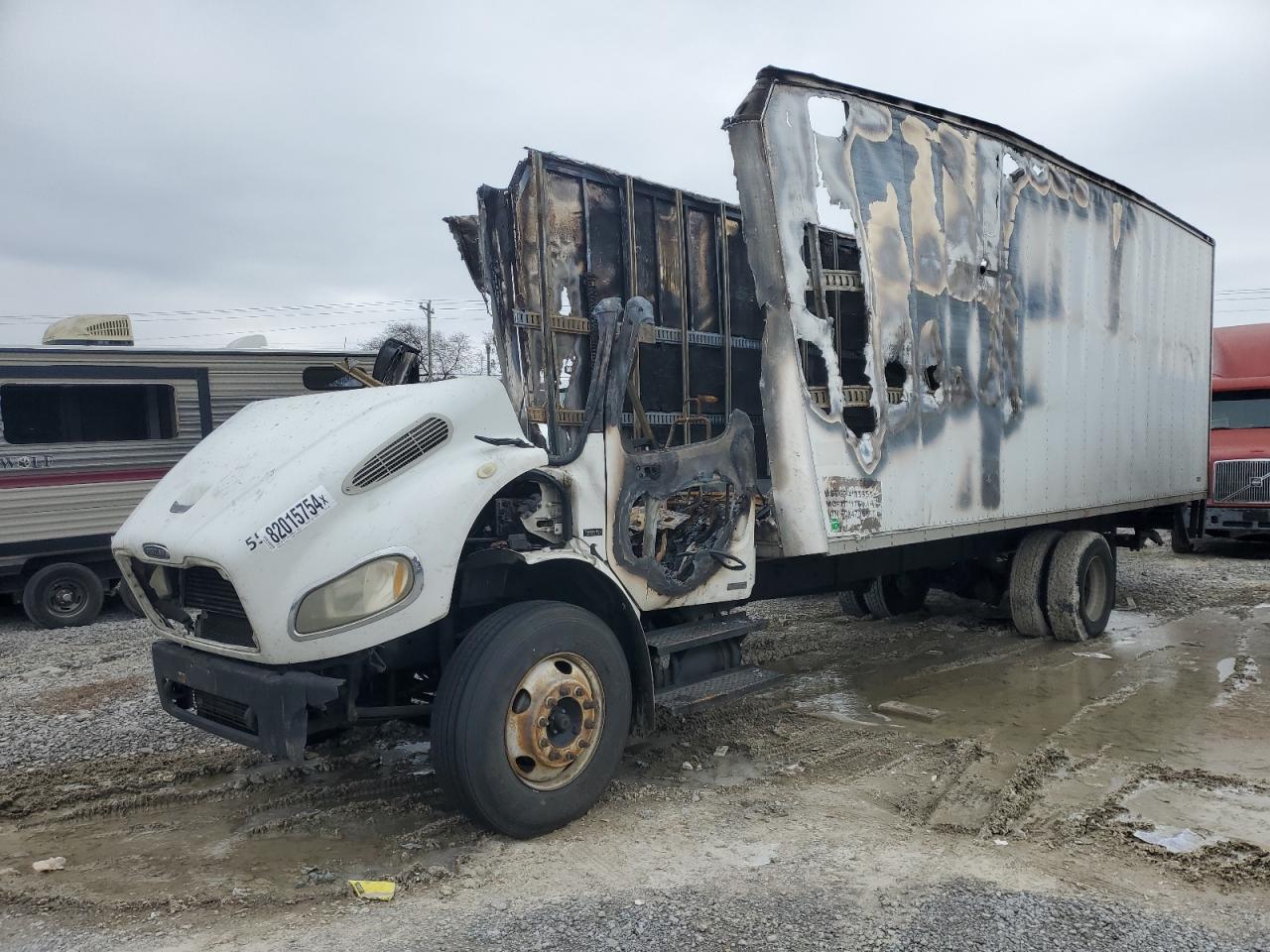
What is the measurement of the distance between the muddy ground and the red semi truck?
7.76 meters

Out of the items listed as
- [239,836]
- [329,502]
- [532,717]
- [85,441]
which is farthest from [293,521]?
[85,441]

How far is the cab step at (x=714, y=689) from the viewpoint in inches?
191

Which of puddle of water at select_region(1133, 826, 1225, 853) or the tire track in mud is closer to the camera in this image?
the tire track in mud

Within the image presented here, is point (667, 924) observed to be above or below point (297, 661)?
below

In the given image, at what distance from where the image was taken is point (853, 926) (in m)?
3.46

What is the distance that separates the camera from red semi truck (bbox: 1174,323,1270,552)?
45.1 feet

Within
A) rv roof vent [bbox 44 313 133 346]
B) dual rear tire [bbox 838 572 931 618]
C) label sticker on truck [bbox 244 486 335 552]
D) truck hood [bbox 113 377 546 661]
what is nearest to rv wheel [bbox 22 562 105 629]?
rv roof vent [bbox 44 313 133 346]

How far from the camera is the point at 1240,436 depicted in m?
14.4

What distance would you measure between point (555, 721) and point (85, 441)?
8000mm

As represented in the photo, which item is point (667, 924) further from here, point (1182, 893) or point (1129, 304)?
point (1129, 304)

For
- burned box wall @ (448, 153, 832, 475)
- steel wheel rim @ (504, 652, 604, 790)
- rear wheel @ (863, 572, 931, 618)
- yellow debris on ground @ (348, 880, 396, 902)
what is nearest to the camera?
yellow debris on ground @ (348, 880, 396, 902)

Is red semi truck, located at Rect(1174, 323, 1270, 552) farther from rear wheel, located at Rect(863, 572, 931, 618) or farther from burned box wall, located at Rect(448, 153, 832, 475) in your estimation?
burned box wall, located at Rect(448, 153, 832, 475)

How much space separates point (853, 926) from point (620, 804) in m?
1.50

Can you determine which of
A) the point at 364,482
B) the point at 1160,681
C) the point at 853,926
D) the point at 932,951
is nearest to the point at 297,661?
the point at 364,482
